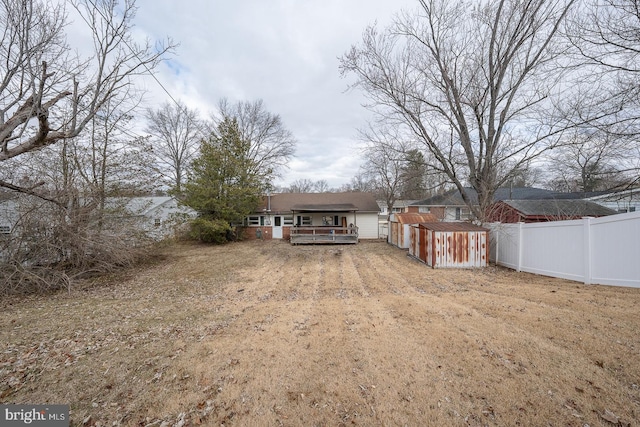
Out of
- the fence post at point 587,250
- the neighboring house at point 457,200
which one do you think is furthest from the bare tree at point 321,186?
the fence post at point 587,250

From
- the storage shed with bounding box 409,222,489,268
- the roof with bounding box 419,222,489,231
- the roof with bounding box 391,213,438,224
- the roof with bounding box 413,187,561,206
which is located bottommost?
the storage shed with bounding box 409,222,489,268

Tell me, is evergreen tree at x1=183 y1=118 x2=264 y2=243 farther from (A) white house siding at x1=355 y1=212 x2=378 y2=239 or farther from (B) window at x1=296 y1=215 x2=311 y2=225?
(A) white house siding at x1=355 y1=212 x2=378 y2=239

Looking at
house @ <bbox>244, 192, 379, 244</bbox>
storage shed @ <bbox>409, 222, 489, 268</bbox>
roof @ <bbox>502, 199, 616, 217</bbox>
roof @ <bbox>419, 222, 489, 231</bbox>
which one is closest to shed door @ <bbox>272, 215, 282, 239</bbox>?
house @ <bbox>244, 192, 379, 244</bbox>

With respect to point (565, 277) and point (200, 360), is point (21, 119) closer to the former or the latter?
point (200, 360)

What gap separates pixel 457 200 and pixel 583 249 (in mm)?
21176

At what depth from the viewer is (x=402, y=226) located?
48.5ft

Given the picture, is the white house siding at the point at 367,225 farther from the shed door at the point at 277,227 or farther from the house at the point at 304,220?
the shed door at the point at 277,227

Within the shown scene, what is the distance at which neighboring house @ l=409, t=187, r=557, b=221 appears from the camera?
24000 mm

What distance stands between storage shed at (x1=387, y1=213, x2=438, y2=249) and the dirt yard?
320 inches

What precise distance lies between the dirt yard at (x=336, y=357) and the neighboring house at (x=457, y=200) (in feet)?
67.4

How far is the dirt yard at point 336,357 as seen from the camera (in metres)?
2.32

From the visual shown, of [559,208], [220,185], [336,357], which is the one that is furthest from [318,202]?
[336,357]

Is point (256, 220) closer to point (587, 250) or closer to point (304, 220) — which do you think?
point (304, 220)

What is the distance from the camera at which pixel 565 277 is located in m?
6.57
